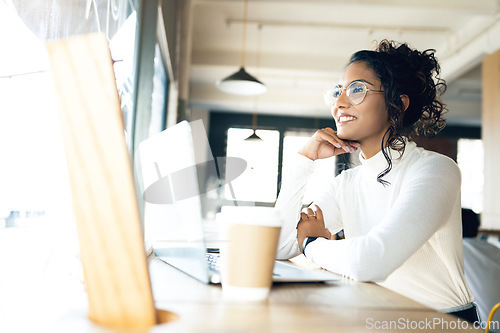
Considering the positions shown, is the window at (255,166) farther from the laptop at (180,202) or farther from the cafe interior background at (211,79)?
the laptop at (180,202)

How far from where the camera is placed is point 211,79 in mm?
8984

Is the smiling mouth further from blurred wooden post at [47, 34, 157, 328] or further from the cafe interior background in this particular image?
blurred wooden post at [47, 34, 157, 328]

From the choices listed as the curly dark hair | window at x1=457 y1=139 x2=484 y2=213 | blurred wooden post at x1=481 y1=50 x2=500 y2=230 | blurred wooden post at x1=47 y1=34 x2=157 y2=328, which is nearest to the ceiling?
blurred wooden post at x1=481 y1=50 x2=500 y2=230

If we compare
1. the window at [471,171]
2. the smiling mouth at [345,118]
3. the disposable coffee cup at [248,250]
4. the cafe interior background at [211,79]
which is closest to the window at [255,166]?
the cafe interior background at [211,79]

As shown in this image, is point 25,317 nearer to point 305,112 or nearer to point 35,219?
point 35,219

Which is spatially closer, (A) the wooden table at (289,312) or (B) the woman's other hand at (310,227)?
(A) the wooden table at (289,312)

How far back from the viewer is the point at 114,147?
464 millimetres

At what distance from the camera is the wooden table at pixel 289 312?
507 millimetres

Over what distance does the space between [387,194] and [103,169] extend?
1095 millimetres

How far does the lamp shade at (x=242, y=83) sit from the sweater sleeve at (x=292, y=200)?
302cm

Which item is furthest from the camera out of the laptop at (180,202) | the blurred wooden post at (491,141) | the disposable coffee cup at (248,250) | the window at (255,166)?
the blurred wooden post at (491,141)

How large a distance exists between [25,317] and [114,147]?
2.20ft

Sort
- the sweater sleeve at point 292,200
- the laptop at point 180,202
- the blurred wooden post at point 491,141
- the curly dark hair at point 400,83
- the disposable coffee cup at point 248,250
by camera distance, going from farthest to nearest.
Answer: the blurred wooden post at point 491,141
the curly dark hair at point 400,83
the sweater sleeve at point 292,200
the laptop at point 180,202
the disposable coffee cup at point 248,250

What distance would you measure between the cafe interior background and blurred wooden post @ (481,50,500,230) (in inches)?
1.4
